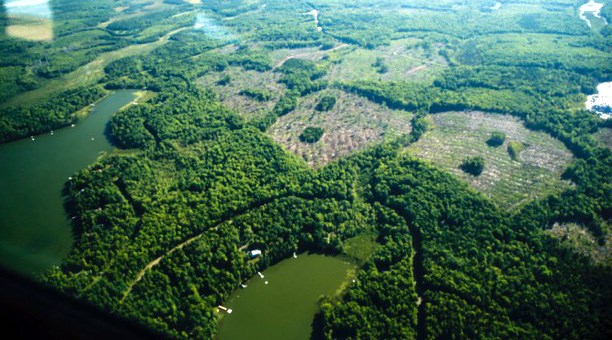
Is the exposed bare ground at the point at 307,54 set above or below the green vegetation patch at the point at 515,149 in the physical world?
above

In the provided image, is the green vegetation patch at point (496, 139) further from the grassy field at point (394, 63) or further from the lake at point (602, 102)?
the grassy field at point (394, 63)

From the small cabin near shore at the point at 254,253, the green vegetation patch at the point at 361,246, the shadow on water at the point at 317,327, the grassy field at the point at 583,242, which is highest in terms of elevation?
the grassy field at the point at 583,242

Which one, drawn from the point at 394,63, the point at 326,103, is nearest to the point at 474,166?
the point at 326,103

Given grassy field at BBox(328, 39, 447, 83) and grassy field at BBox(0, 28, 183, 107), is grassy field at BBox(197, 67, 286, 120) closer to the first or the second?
grassy field at BBox(328, 39, 447, 83)

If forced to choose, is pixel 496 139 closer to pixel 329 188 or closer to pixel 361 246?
pixel 329 188

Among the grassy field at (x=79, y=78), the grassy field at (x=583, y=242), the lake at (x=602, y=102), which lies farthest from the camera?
the grassy field at (x=79, y=78)

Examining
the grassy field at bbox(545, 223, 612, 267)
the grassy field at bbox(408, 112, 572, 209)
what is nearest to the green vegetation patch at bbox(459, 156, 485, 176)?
the grassy field at bbox(408, 112, 572, 209)

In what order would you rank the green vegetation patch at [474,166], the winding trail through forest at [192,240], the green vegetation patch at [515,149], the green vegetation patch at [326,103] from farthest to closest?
the green vegetation patch at [326,103]
the green vegetation patch at [515,149]
the green vegetation patch at [474,166]
the winding trail through forest at [192,240]

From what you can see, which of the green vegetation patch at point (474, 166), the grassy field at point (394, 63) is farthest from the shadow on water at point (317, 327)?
the grassy field at point (394, 63)
